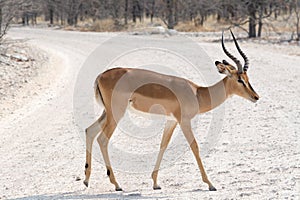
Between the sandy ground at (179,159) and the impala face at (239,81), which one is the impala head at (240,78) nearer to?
the impala face at (239,81)

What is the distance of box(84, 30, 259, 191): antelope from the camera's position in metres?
6.50

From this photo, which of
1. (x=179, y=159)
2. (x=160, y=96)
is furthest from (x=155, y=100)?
(x=179, y=159)

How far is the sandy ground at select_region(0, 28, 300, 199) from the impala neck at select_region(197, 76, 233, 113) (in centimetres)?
94

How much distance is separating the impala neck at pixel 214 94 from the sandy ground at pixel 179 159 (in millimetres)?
943

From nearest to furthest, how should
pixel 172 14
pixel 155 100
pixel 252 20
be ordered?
pixel 155 100, pixel 252 20, pixel 172 14

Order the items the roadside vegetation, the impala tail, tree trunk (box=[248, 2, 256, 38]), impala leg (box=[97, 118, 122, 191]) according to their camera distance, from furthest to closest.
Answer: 1. tree trunk (box=[248, 2, 256, 38])
2. the roadside vegetation
3. the impala tail
4. impala leg (box=[97, 118, 122, 191])

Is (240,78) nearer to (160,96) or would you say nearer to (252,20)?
(160,96)

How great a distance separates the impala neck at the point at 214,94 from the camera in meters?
6.80

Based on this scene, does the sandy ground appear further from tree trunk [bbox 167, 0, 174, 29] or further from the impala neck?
tree trunk [bbox 167, 0, 174, 29]

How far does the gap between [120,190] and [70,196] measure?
24.4 inches

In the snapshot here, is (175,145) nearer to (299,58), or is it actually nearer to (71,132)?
(71,132)

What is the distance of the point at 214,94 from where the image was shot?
271 inches

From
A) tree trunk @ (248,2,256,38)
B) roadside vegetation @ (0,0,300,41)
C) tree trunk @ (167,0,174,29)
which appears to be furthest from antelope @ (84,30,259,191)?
tree trunk @ (167,0,174,29)

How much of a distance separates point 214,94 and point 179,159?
1.57 metres
